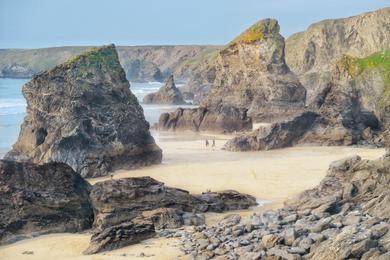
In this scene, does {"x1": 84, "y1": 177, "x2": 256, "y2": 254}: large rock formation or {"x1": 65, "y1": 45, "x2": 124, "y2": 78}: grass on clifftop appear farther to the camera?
{"x1": 65, "y1": 45, "x2": 124, "y2": 78}: grass on clifftop

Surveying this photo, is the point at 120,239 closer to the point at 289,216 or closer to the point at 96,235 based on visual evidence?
the point at 96,235

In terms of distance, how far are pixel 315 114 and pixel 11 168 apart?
26047 millimetres

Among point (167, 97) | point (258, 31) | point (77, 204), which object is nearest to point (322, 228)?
point (77, 204)

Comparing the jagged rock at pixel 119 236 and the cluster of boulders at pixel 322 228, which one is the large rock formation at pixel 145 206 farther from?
the cluster of boulders at pixel 322 228

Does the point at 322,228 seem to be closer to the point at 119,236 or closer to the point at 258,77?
the point at 119,236

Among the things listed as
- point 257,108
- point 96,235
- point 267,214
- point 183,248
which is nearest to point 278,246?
point 183,248

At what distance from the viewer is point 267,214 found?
787 inches

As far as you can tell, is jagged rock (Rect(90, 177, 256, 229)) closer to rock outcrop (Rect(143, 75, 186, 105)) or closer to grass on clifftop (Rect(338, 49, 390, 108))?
grass on clifftop (Rect(338, 49, 390, 108))

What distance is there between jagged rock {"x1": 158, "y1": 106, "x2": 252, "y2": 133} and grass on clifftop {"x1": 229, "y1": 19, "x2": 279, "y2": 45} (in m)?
11.1

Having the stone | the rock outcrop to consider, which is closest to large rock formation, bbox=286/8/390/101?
the rock outcrop

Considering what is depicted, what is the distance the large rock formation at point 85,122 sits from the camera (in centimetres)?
3284

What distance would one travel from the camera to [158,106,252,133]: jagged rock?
51.9 metres

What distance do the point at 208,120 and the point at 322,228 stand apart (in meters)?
36.5

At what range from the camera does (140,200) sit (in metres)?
22.0
